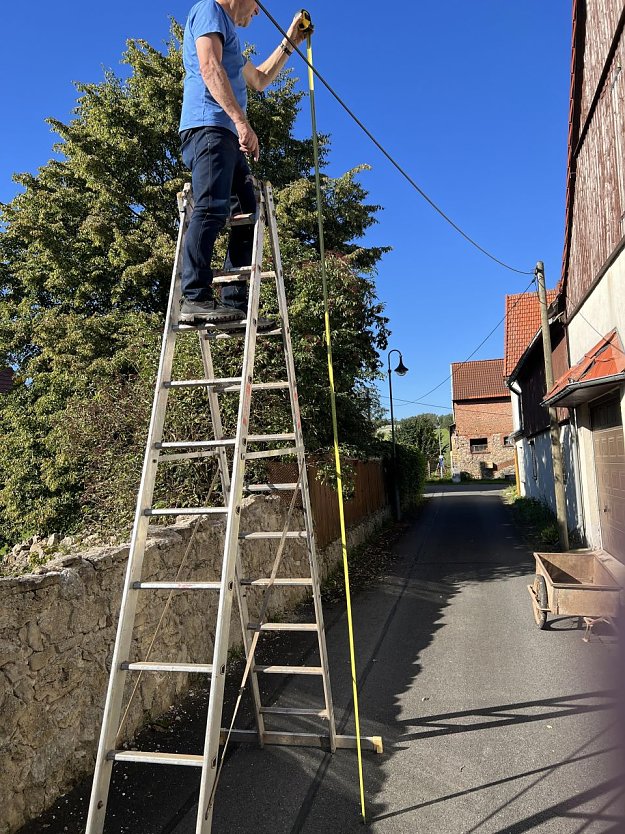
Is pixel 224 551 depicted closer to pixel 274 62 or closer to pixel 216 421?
pixel 216 421

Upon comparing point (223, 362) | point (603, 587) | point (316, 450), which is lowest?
point (603, 587)

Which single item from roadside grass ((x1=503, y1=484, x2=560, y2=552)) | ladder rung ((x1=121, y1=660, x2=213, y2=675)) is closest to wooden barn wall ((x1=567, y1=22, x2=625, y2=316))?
roadside grass ((x1=503, y1=484, x2=560, y2=552))

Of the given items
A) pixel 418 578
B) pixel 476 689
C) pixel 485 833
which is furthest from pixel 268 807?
pixel 418 578

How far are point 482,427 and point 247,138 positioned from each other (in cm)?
4950

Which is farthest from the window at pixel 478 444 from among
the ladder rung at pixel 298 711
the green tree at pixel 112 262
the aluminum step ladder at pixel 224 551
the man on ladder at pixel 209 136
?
the man on ladder at pixel 209 136

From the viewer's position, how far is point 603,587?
7.47 meters

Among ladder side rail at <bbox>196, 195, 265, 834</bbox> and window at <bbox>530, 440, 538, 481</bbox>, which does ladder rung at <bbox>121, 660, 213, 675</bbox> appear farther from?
window at <bbox>530, 440, 538, 481</bbox>

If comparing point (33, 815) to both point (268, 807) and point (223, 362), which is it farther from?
point (223, 362)

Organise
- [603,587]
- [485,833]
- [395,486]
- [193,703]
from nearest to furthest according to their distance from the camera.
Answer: [485,833], [193,703], [603,587], [395,486]

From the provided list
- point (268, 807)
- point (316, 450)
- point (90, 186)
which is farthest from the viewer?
point (90, 186)

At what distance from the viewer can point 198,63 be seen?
154 inches

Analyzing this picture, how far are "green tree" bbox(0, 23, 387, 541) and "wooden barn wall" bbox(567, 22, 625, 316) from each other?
419 cm

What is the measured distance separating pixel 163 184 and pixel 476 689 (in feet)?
52.4

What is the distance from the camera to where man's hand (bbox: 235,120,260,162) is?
12.3ft
